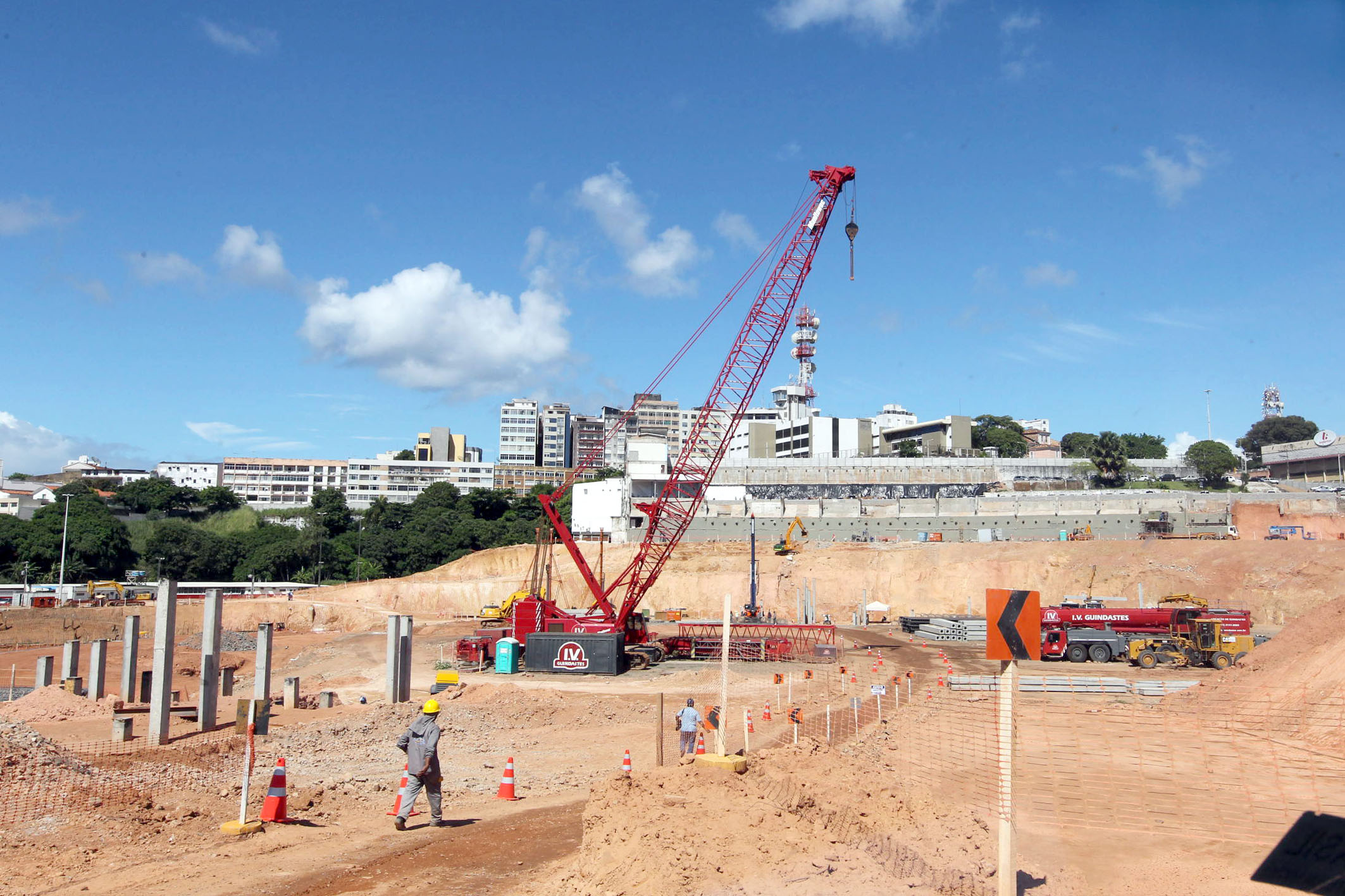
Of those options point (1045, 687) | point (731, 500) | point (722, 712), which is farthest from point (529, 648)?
point (731, 500)

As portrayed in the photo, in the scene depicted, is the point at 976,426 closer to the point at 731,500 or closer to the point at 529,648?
the point at 731,500

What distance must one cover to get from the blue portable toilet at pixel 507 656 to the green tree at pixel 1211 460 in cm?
10859

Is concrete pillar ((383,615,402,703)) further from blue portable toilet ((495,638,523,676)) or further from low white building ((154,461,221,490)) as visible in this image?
low white building ((154,461,221,490))

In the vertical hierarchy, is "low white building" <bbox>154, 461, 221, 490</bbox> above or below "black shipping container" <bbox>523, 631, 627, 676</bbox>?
above

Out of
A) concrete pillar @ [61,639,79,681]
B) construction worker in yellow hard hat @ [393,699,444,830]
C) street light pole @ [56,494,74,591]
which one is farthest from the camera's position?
street light pole @ [56,494,74,591]

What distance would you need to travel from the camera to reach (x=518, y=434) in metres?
187

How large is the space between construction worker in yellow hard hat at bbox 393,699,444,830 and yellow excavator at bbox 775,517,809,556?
63.3 meters

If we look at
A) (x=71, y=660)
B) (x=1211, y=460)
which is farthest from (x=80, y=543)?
(x=1211, y=460)

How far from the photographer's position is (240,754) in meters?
18.6

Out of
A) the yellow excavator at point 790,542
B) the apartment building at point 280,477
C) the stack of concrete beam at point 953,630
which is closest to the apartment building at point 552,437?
the apartment building at point 280,477

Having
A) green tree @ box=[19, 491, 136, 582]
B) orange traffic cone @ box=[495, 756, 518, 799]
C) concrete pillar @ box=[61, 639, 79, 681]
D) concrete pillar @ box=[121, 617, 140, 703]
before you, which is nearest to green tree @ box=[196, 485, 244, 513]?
green tree @ box=[19, 491, 136, 582]

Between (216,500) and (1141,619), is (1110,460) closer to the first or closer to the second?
(1141,619)

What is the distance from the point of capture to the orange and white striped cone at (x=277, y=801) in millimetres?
13516

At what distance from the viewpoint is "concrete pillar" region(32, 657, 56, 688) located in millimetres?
32531
